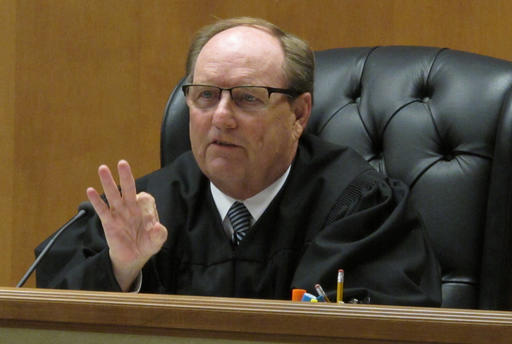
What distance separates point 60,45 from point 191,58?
35.4 inches

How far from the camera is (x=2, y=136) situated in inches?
118

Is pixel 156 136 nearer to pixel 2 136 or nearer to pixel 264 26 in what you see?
pixel 2 136

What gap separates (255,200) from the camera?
84.2 inches

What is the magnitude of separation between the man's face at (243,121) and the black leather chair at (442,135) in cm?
15

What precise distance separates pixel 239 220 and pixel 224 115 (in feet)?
0.84

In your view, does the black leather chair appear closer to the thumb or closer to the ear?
the ear

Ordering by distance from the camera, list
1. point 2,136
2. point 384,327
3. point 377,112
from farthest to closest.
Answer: point 2,136 < point 377,112 < point 384,327

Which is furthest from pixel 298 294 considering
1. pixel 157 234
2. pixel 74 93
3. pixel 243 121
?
pixel 74 93

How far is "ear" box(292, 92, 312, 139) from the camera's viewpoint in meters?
2.19

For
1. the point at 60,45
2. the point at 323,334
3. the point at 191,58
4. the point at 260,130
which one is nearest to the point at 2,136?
the point at 60,45

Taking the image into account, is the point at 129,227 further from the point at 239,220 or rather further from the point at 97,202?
the point at 239,220

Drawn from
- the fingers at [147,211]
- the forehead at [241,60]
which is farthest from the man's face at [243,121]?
the fingers at [147,211]

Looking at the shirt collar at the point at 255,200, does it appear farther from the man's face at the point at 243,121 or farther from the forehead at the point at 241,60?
the forehead at the point at 241,60

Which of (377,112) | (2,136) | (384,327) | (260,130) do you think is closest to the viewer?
(384,327)
